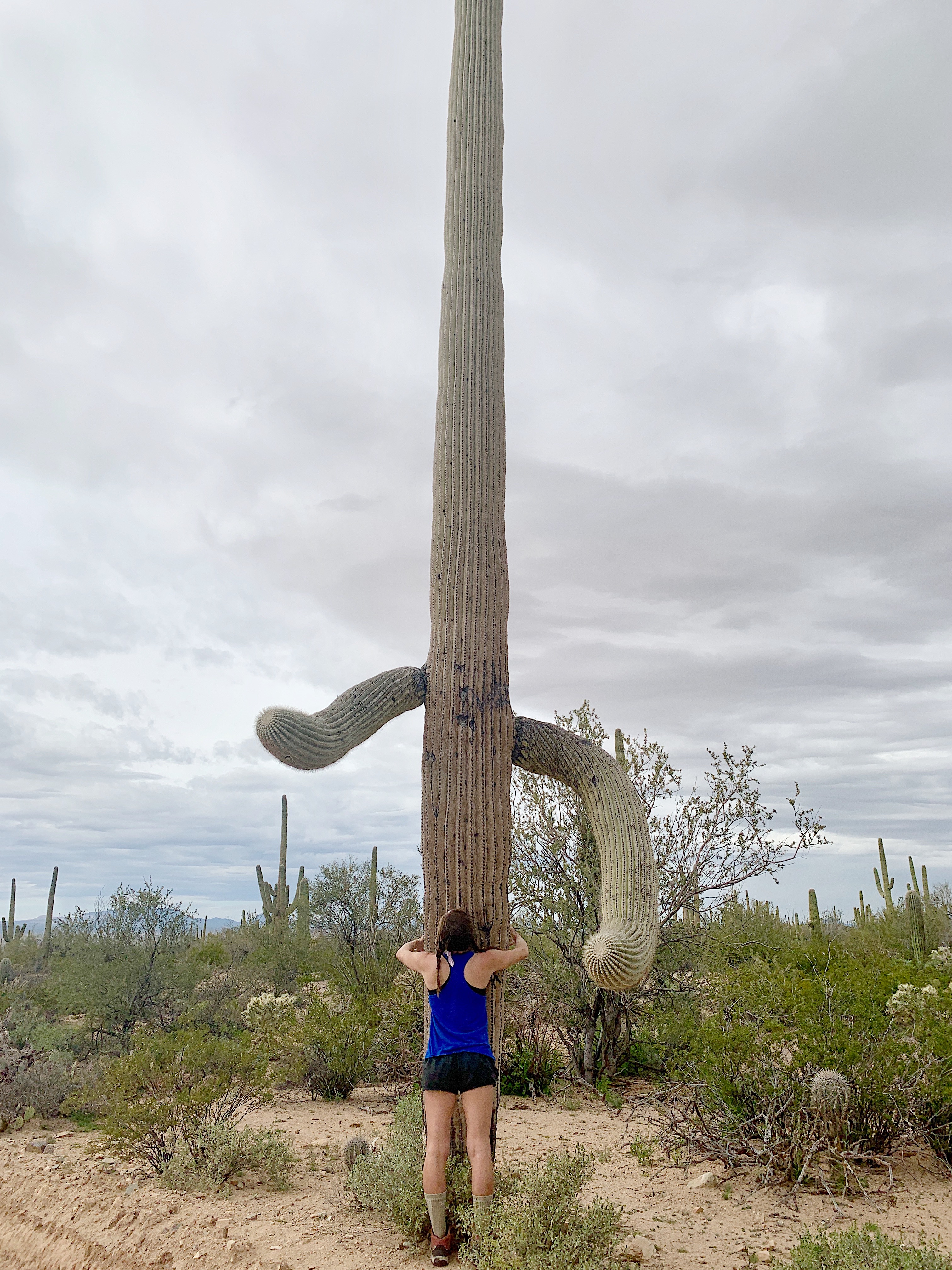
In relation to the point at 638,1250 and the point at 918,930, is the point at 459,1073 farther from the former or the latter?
the point at 918,930

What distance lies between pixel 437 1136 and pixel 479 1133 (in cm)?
25

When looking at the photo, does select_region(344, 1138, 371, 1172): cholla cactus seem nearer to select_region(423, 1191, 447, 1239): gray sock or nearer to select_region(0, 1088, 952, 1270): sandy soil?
select_region(0, 1088, 952, 1270): sandy soil

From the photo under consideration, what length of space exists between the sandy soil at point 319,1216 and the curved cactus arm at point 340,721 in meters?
2.73

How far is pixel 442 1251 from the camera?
14.3 ft

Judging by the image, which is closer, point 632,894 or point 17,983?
point 632,894

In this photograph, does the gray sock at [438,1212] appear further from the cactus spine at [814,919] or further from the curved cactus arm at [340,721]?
the cactus spine at [814,919]

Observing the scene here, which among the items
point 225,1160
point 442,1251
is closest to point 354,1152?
point 225,1160

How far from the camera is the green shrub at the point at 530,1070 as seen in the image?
8.89 meters

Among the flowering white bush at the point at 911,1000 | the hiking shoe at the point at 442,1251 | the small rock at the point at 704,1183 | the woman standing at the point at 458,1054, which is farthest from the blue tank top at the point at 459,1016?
the flowering white bush at the point at 911,1000

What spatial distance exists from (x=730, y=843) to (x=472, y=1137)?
20.1 ft

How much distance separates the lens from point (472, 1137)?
4102mm

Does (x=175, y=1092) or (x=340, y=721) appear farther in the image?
(x=175, y=1092)

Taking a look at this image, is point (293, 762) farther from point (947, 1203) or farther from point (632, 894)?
point (947, 1203)

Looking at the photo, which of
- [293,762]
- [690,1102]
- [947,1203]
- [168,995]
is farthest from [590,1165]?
[168,995]
